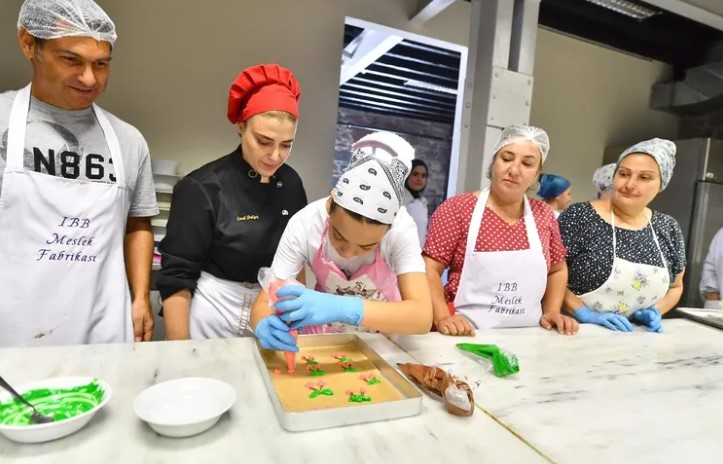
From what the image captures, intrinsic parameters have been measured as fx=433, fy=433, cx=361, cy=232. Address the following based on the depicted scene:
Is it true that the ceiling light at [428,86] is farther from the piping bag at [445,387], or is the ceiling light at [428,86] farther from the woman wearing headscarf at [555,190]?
the piping bag at [445,387]

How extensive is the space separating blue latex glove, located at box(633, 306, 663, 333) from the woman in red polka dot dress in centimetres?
38

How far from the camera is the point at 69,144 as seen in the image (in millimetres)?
1174

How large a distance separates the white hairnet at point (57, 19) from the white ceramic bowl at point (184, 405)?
92 centimetres

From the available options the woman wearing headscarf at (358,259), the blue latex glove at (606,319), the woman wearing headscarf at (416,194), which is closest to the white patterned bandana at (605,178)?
the woman wearing headscarf at (416,194)

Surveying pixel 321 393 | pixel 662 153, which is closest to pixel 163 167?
pixel 321 393

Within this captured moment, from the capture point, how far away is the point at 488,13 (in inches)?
99.4

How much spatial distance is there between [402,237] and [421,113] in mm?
6533

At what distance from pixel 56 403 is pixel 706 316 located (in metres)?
2.17

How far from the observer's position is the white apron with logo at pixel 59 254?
1107 millimetres

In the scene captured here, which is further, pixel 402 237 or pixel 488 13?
pixel 488 13

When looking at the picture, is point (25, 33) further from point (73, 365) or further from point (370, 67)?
point (370, 67)

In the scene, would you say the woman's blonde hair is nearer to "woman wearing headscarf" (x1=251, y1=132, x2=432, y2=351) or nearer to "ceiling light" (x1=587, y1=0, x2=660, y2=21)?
"woman wearing headscarf" (x1=251, y1=132, x2=432, y2=351)

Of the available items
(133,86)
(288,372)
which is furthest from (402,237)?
(133,86)

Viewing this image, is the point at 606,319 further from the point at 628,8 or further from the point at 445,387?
the point at 628,8
